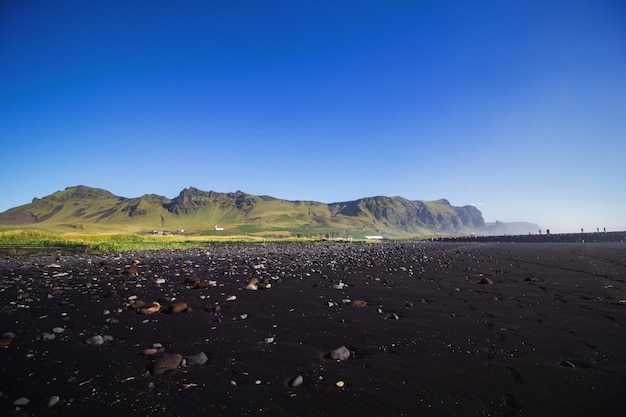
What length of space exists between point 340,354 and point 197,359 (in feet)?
7.61

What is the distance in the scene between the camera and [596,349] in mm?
5336

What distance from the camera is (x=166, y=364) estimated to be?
4637 mm

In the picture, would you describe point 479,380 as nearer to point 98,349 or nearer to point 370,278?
point 98,349

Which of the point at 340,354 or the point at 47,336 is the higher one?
the point at 340,354

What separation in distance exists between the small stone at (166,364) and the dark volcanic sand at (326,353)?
0.42ft

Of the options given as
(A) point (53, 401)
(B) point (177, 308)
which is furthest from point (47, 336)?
(A) point (53, 401)

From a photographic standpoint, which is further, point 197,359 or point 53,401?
point 197,359

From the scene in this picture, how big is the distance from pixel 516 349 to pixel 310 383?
3800 millimetres

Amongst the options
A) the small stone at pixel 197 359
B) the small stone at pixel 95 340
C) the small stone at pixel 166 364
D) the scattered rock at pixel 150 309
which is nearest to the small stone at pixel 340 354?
the small stone at pixel 197 359

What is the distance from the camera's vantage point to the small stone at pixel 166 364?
14.8 feet

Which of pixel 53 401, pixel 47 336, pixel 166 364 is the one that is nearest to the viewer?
pixel 53 401

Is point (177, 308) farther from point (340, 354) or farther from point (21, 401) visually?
point (340, 354)

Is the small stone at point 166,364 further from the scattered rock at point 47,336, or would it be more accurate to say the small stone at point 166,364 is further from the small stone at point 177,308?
the small stone at point 177,308

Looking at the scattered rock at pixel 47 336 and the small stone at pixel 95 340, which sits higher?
the small stone at pixel 95 340
